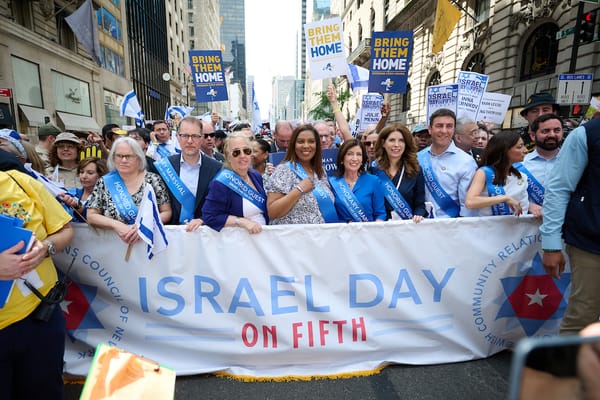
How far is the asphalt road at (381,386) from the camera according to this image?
7.99 feet

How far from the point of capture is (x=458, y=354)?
2807 mm

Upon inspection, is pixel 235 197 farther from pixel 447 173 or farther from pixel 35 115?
pixel 35 115

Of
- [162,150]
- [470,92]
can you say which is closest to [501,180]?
[470,92]

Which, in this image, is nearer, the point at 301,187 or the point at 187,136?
the point at 301,187

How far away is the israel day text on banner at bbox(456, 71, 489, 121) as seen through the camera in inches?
233

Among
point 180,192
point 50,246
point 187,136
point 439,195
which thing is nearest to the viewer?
point 50,246

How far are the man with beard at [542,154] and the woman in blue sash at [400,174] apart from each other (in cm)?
95

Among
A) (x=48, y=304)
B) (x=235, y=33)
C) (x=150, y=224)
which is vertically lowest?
(x=48, y=304)

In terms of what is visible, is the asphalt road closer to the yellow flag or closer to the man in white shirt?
the man in white shirt

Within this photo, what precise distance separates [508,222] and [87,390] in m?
3.00

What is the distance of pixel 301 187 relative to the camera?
276 centimetres

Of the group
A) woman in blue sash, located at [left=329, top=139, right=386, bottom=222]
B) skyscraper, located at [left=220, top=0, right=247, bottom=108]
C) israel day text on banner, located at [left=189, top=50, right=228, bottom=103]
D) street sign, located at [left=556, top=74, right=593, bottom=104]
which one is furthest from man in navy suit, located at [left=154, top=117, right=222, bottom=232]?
skyscraper, located at [left=220, top=0, right=247, bottom=108]

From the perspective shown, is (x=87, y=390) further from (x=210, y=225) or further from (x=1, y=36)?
(x=1, y=36)

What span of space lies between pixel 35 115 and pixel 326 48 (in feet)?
55.1
